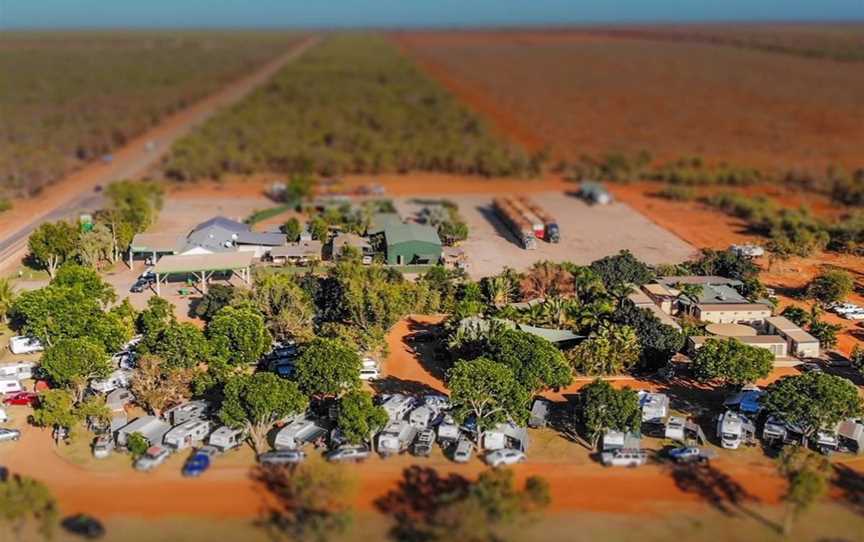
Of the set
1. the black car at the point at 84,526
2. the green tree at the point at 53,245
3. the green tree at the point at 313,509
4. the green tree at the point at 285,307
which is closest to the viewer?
the green tree at the point at 313,509

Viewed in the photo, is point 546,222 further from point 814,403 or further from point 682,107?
point 682,107

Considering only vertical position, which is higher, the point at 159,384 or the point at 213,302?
the point at 159,384

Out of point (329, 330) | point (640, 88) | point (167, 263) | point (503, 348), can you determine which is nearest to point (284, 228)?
point (167, 263)

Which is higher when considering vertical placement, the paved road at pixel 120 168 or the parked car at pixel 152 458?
the parked car at pixel 152 458

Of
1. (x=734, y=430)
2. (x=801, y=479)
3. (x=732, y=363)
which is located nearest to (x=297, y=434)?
(x=734, y=430)

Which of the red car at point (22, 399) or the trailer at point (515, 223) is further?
the trailer at point (515, 223)

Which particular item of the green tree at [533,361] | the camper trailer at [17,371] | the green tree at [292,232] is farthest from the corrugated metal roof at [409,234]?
the camper trailer at [17,371]

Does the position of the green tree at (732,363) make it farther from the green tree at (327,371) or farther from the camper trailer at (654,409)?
the green tree at (327,371)
